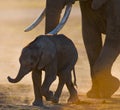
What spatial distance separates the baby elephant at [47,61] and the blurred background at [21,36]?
356 centimetres

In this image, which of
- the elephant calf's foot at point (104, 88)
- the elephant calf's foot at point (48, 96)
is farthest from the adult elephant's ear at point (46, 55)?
the elephant calf's foot at point (104, 88)

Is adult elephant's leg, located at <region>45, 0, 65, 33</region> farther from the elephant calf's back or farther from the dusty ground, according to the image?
the dusty ground

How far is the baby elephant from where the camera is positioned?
13.4m

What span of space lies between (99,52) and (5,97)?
2.09m

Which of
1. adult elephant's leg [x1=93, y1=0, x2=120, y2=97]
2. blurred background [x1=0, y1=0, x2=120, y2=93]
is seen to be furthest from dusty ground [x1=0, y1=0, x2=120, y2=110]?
adult elephant's leg [x1=93, y1=0, x2=120, y2=97]

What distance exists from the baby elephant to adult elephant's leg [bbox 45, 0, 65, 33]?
2.26 feet

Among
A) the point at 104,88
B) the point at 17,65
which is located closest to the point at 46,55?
the point at 104,88

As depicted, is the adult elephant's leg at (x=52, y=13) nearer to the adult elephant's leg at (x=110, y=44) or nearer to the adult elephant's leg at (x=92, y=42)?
the adult elephant's leg at (x=110, y=44)

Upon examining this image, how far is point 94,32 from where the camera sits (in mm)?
16516

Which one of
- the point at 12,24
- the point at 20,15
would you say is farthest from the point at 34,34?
the point at 20,15

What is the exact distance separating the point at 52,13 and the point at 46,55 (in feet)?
5.36

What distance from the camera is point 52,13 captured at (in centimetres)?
1508

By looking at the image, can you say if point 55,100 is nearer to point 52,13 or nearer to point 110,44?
point 52,13

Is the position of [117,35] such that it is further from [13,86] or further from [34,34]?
[34,34]
